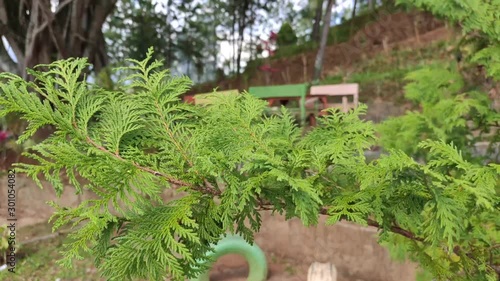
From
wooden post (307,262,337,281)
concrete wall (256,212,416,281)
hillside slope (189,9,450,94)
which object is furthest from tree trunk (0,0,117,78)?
hillside slope (189,9,450,94)

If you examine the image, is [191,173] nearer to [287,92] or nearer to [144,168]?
[144,168]

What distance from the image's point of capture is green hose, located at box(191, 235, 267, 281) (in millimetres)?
3432

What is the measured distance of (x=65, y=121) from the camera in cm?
83

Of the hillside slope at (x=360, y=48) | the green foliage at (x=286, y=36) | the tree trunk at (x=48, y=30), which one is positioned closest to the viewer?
the tree trunk at (x=48, y=30)

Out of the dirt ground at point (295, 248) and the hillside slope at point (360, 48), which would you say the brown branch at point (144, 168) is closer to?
the dirt ground at point (295, 248)

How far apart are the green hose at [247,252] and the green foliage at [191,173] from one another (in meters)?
2.57

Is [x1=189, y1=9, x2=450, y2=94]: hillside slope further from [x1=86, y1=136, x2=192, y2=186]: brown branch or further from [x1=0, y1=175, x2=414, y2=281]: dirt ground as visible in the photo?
[x1=86, y1=136, x2=192, y2=186]: brown branch

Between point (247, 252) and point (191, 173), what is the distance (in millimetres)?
2762

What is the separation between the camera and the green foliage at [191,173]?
2.55ft

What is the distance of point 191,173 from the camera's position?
2.80 feet

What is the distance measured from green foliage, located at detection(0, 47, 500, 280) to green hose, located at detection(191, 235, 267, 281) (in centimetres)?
257

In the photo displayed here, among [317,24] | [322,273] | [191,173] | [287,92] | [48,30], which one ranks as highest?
[317,24]

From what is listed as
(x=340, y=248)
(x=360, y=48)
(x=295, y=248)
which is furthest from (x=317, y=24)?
(x=340, y=248)

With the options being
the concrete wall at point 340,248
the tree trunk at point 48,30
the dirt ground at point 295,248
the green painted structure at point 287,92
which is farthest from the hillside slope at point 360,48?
the concrete wall at point 340,248
